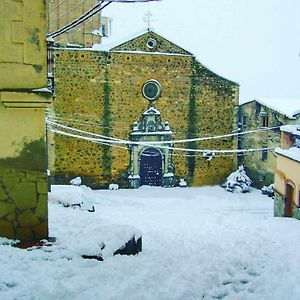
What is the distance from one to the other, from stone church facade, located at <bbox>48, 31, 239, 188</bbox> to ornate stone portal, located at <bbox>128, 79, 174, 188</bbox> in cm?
5

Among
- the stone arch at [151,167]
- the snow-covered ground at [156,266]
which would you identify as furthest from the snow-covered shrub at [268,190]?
the snow-covered ground at [156,266]

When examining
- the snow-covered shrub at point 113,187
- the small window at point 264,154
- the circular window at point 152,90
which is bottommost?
the snow-covered shrub at point 113,187

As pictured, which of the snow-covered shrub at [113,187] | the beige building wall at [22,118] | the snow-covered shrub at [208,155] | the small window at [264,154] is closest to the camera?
the beige building wall at [22,118]

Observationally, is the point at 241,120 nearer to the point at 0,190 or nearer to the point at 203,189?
the point at 203,189

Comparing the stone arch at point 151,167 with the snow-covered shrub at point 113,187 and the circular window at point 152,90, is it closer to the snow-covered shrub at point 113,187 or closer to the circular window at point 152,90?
the snow-covered shrub at point 113,187

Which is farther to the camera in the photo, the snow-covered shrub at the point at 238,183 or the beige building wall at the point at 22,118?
the snow-covered shrub at the point at 238,183

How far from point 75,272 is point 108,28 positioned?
985 inches

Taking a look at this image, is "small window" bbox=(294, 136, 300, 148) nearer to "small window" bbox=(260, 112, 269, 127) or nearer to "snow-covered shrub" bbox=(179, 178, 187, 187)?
"small window" bbox=(260, 112, 269, 127)

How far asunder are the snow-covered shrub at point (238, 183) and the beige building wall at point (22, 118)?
16.3 meters

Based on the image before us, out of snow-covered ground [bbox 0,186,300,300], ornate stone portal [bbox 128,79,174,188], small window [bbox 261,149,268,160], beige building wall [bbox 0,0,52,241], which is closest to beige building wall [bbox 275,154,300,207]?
snow-covered ground [bbox 0,186,300,300]

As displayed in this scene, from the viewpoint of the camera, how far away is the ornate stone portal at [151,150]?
20.5 m

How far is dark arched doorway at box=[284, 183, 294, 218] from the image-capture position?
40.8 ft

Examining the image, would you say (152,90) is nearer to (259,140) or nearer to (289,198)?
(259,140)

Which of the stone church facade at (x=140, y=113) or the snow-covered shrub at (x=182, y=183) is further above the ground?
the stone church facade at (x=140, y=113)
